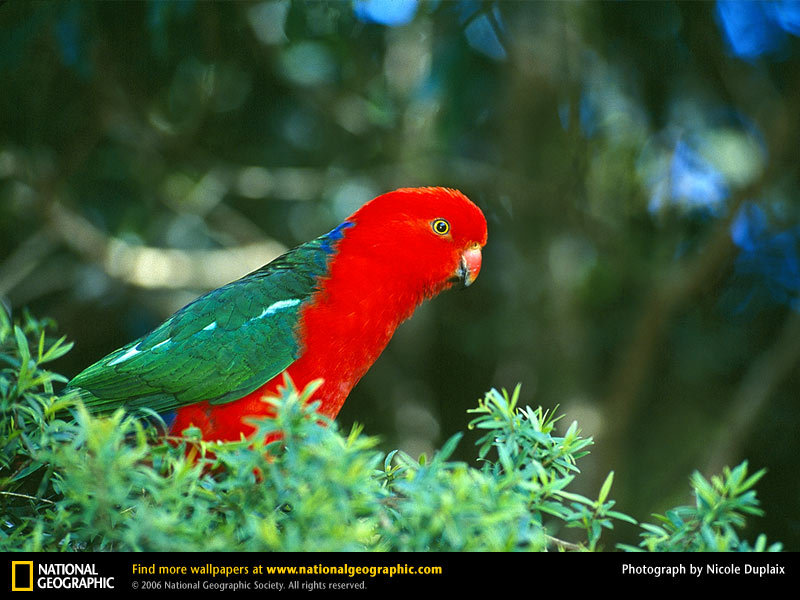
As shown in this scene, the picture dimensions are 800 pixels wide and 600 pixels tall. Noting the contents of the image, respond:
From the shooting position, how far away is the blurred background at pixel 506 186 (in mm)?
5457

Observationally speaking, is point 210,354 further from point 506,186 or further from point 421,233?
point 506,186

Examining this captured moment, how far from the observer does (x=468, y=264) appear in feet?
11.6

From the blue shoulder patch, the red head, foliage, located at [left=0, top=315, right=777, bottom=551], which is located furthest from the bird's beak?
foliage, located at [left=0, top=315, right=777, bottom=551]

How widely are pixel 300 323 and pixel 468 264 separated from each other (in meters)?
0.87

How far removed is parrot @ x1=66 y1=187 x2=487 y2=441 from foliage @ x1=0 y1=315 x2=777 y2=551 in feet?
3.42

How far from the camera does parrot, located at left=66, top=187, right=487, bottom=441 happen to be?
296 cm
